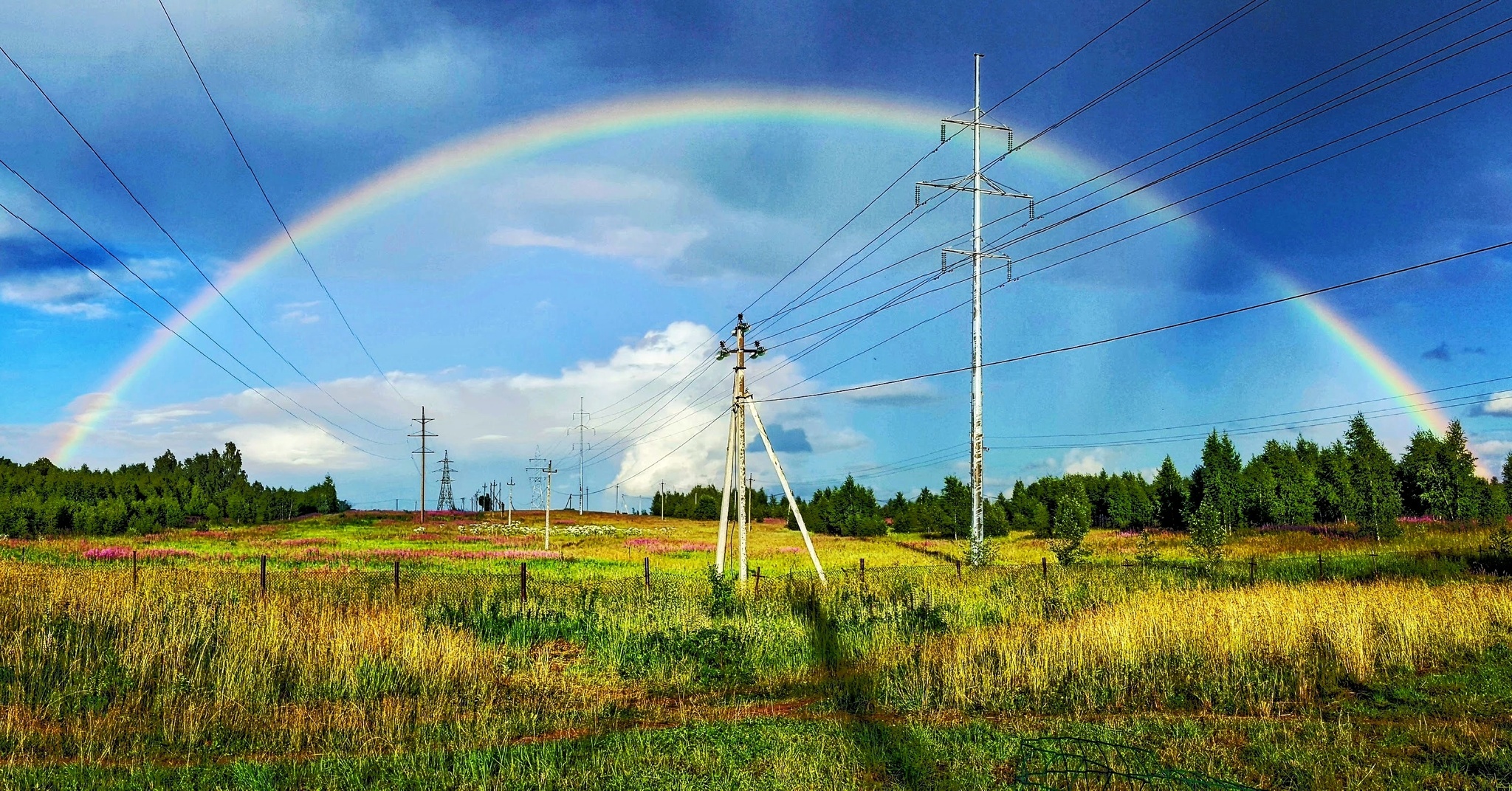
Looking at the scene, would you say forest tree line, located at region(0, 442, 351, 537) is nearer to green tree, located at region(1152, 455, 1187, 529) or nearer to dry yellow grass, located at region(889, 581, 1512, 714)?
dry yellow grass, located at region(889, 581, 1512, 714)

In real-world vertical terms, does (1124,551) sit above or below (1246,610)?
below

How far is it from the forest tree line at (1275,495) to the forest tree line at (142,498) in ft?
228

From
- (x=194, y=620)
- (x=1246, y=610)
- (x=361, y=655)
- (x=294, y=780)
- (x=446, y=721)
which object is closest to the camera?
(x=294, y=780)

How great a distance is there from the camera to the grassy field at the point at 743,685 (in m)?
8.62

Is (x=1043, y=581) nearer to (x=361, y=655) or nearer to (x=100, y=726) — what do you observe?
(x=361, y=655)

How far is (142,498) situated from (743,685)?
12365cm

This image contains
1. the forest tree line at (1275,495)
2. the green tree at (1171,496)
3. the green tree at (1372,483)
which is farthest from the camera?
the green tree at (1171,496)

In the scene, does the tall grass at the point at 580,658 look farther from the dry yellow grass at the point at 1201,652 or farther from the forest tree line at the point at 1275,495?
the forest tree line at the point at 1275,495

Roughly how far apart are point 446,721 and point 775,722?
4172 millimetres

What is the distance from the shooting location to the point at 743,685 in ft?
45.5

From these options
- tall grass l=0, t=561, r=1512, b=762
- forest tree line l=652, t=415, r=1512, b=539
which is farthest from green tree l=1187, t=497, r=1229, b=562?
forest tree line l=652, t=415, r=1512, b=539

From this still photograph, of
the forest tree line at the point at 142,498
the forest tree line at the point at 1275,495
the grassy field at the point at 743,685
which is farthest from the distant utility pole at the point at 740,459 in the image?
the forest tree line at the point at 142,498

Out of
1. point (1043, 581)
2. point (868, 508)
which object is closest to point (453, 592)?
point (1043, 581)

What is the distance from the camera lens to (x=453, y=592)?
71.4 ft
